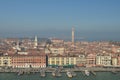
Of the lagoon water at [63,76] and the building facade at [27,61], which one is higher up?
the building facade at [27,61]

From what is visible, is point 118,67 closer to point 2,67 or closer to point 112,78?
point 112,78

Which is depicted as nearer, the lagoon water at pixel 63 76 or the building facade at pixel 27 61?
the lagoon water at pixel 63 76

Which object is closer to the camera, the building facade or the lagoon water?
the lagoon water

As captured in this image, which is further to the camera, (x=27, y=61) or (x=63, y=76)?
(x=27, y=61)

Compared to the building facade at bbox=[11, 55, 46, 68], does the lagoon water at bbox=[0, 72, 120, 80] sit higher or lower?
lower

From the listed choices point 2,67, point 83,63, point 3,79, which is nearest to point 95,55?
point 83,63

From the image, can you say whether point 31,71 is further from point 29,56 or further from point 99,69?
point 99,69

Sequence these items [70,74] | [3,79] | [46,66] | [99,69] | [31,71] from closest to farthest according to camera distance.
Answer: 1. [3,79]
2. [70,74]
3. [31,71]
4. [99,69]
5. [46,66]

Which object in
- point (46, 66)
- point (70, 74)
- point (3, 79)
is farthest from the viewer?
point (46, 66)

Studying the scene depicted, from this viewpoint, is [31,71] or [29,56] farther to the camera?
[29,56]

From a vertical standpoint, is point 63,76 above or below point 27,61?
below
